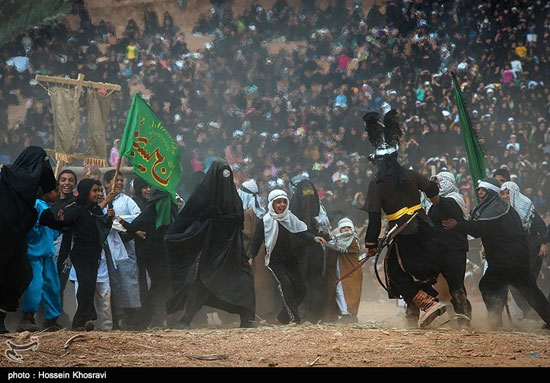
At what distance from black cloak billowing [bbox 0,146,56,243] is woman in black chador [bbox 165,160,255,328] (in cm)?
180

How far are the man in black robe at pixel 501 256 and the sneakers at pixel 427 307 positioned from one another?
95 cm

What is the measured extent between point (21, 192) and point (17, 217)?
206 mm

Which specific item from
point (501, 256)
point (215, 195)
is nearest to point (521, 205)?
point (501, 256)

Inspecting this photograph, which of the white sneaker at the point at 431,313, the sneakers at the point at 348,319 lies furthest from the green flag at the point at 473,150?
the white sneaker at the point at 431,313

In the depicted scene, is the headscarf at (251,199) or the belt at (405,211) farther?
the headscarf at (251,199)

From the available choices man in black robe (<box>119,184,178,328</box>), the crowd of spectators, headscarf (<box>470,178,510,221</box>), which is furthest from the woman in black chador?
the crowd of spectators

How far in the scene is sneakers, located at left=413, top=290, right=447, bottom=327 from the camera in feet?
24.7

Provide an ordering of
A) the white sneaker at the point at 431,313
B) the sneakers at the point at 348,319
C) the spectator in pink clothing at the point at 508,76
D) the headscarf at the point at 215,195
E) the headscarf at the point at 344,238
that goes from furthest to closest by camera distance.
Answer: the spectator in pink clothing at the point at 508,76
the headscarf at the point at 344,238
the sneakers at the point at 348,319
the headscarf at the point at 215,195
the white sneaker at the point at 431,313

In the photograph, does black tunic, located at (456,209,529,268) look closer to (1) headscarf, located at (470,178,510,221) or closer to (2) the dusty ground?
(1) headscarf, located at (470,178,510,221)

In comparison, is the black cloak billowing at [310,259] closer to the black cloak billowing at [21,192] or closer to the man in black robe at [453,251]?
the man in black robe at [453,251]

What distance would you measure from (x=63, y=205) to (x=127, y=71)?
483 inches

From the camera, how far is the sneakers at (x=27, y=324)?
24.9 ft

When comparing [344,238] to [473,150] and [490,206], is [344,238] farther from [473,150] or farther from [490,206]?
[490,206]

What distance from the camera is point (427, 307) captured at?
25.0 feet
